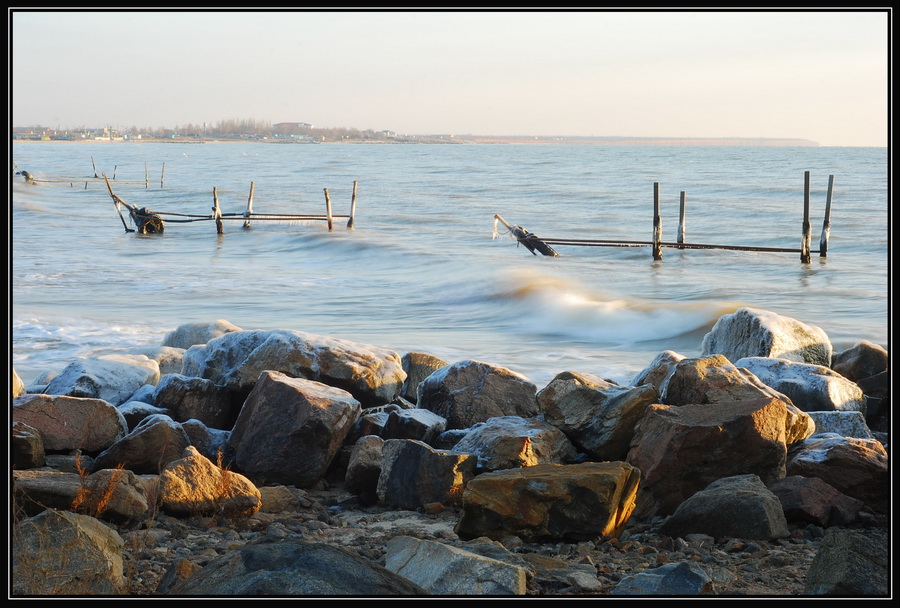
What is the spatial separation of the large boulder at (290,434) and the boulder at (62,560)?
92.4 inches

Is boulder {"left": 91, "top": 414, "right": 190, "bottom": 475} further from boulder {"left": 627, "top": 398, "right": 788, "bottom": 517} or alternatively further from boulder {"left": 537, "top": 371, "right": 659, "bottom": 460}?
boulder {"left": 627, "top": 398, "right": 788, "bottom": 517}

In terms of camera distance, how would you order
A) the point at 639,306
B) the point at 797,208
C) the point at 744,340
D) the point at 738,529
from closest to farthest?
the point at 738,529, the point at 744,340, the point at 639,306, the point at 797,208

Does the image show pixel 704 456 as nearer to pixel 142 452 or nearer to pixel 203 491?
pixel 203 491

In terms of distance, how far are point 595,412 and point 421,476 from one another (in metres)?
1.43

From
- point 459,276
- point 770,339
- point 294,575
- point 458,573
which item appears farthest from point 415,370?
point 459,276

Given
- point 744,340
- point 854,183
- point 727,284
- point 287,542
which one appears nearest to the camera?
point 287,542

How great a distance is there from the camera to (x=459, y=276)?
73.4 ft

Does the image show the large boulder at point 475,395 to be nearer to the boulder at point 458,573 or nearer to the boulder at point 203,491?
the boulder at point 203,491

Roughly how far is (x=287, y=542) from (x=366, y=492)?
2594 mm

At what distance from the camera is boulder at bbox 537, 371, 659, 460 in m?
6.29

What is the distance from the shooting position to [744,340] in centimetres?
979

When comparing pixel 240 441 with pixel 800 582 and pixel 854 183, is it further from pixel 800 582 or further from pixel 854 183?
pixel 854 183

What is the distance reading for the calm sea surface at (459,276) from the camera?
567 inches

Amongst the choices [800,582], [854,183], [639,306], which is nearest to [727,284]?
[639,306]
